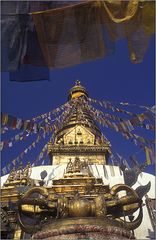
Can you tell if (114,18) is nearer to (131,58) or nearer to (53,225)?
(131,58)

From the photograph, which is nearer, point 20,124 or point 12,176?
point 20,124

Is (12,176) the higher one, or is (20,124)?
(20,124)

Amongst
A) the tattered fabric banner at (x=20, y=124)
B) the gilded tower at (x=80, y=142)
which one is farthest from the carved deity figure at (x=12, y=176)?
the tattered fabric banner at (x=20, y=124)

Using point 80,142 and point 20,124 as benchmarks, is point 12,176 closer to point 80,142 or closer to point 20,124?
point 20,124

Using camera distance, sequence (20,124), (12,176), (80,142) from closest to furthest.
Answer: (20,124) < (12,176) < (80,142)

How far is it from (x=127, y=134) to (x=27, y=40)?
787 centimetres

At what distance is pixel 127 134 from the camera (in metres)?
10.9

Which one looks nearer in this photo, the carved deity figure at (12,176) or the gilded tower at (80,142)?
the carved deity figure at (12,176)

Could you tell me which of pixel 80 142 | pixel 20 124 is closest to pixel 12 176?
pixel 20 124

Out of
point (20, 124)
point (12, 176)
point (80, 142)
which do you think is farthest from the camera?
point (80, 142)

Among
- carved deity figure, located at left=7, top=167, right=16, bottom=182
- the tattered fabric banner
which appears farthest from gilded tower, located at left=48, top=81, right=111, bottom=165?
the tattered fabric banner

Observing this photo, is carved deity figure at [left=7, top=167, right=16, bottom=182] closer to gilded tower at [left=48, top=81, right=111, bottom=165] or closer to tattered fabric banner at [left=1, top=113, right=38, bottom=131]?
gilded tower at [left=48, top=81, right=111, bottom=165]

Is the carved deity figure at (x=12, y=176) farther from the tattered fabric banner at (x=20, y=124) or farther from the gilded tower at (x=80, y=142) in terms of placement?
the tattered fabric banner at (x=20, y=124)

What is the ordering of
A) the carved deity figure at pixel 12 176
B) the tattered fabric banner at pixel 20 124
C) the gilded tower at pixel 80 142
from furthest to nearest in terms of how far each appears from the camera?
the gilded tower at pixel 80 142
the carved deity figure at pixel 12 176
the tattered fabric banner at pixel 20 124
